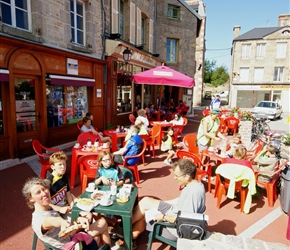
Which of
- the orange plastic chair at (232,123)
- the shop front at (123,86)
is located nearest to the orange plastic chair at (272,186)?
the shop front at (123,86)

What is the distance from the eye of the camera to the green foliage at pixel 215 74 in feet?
179

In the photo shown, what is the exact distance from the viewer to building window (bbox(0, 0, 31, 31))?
5.71 meters

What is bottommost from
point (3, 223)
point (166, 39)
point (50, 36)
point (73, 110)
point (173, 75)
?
point (3, 223)

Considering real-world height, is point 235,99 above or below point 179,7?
below

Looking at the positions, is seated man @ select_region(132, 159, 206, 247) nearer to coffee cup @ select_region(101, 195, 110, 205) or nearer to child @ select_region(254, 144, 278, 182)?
coffee cup @ select_region(101, 195, 110, 205)

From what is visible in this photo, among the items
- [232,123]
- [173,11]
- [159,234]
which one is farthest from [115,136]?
[173,11]

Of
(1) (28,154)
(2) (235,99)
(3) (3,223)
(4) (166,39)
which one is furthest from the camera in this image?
(2) (235,99)

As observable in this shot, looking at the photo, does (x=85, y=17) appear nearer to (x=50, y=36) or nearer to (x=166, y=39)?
(x=50, y=36)

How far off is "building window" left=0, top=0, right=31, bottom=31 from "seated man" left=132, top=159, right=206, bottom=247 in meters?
5.88

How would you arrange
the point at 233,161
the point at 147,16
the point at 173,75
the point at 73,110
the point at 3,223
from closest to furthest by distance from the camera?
the point at 3,223 < the point at 233,161 < the point at 173,75 < the point at 73,110 < the point at 147,16

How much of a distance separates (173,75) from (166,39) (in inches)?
420

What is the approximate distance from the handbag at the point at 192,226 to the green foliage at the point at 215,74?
177 feet

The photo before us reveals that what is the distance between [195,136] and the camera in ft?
19.3

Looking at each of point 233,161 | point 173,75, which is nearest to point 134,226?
point 233,161
